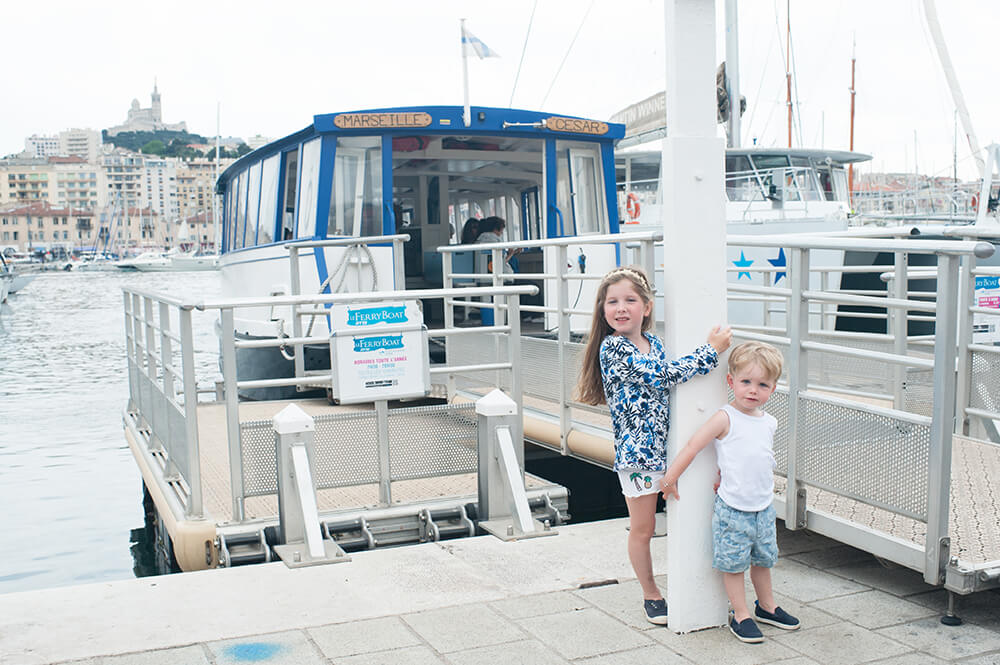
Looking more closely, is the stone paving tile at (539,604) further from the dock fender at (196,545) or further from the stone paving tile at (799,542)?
the dock fender at (196,545)

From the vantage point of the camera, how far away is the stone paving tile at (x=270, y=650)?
152 inches

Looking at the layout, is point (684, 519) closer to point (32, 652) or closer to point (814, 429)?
point (814, 429)

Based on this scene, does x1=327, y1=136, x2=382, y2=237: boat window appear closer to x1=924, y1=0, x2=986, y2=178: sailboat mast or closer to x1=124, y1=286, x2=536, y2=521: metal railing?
x1=124, y1=286, x2=536, y2=521: metal railing

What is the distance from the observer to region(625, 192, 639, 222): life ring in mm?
20562

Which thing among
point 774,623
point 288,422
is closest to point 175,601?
point 288,422

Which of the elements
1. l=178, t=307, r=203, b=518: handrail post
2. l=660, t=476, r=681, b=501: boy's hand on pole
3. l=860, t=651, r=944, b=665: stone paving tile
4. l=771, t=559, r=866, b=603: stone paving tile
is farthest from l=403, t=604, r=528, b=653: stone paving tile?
l=178, t=307, r=203, b=518: handrail post

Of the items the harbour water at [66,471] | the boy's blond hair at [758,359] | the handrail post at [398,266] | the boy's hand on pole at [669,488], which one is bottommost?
the harbour water at [66,471]

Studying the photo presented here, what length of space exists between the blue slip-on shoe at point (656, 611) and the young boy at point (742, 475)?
29cm

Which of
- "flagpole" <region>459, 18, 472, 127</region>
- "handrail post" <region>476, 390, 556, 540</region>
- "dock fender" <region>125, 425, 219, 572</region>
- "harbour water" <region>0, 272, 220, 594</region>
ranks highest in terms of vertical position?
"flagpole" <region>459, 18, 472, 127</region>

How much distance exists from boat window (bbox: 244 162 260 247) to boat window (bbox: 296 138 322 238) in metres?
2.35

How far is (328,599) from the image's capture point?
15.0ft

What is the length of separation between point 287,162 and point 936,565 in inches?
363

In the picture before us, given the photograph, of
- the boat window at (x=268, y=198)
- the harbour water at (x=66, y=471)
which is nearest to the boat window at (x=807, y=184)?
the boat window at (x=268, y=198)

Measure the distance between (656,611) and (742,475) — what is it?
72 centimetres
